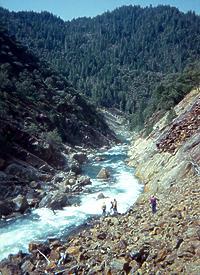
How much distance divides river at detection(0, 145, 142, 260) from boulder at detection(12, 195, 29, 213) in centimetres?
88

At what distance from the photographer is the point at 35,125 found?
65.4 meters

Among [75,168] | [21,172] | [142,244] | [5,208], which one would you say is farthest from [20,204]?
[75,168]

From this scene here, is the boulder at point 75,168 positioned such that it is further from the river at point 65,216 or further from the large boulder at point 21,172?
the large boulder at point 21,172

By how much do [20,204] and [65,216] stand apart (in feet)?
15.3

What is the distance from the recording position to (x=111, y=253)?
811 inches

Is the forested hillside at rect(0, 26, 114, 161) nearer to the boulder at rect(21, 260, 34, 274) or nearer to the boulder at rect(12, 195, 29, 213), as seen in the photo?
the boulder at rect(12, 195, 29, 213)

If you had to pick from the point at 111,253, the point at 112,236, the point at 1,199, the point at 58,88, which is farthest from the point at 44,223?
the point at 58,88

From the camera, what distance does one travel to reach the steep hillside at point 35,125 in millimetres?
47000

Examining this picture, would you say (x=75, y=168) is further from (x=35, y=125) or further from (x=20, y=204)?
(x=20, y=204)

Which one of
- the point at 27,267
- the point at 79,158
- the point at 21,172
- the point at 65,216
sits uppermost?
the point at 79,158

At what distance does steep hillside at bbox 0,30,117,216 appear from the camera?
47.0 meters

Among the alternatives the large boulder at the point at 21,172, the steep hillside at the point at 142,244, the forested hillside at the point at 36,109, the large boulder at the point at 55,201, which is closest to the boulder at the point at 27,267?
the steep hillside at the point at 142,244

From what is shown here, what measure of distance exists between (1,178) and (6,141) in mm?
8825

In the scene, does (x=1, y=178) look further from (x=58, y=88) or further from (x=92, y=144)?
(x=58, y=88)
